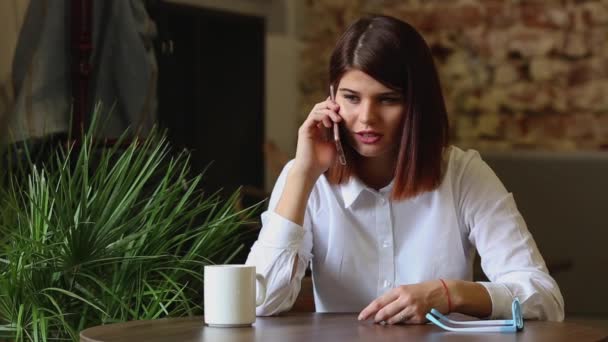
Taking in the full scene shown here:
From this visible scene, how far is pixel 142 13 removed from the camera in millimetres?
3004

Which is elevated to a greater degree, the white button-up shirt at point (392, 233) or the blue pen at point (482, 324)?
the white button-up shirt at point (392, 233)

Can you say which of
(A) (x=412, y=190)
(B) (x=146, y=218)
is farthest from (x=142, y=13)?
(A) (x=412, y=190)

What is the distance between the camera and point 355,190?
216 cm

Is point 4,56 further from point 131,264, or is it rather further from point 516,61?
point 516,61

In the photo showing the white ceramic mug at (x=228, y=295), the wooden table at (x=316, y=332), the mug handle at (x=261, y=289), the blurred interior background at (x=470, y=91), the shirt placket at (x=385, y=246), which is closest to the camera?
the wooden table at (x=316, y=332)

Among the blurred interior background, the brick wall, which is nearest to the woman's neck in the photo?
the blurred interior background

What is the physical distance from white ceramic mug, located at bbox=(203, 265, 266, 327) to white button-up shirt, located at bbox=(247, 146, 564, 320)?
1.00ft

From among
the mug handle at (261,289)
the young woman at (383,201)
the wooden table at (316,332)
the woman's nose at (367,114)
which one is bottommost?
the wooden table at (316,332)

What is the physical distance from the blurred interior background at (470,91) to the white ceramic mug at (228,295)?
2.34 m

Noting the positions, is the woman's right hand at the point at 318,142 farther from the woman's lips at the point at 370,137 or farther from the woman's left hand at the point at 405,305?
the woman's left hand at the point at 405,305

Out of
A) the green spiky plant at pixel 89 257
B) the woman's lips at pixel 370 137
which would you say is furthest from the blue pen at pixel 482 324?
the green spiky plant at pixel 89 257

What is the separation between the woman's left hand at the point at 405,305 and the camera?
1778 millimetres

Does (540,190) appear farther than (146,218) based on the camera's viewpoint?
Yes

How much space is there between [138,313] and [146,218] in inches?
7.5
